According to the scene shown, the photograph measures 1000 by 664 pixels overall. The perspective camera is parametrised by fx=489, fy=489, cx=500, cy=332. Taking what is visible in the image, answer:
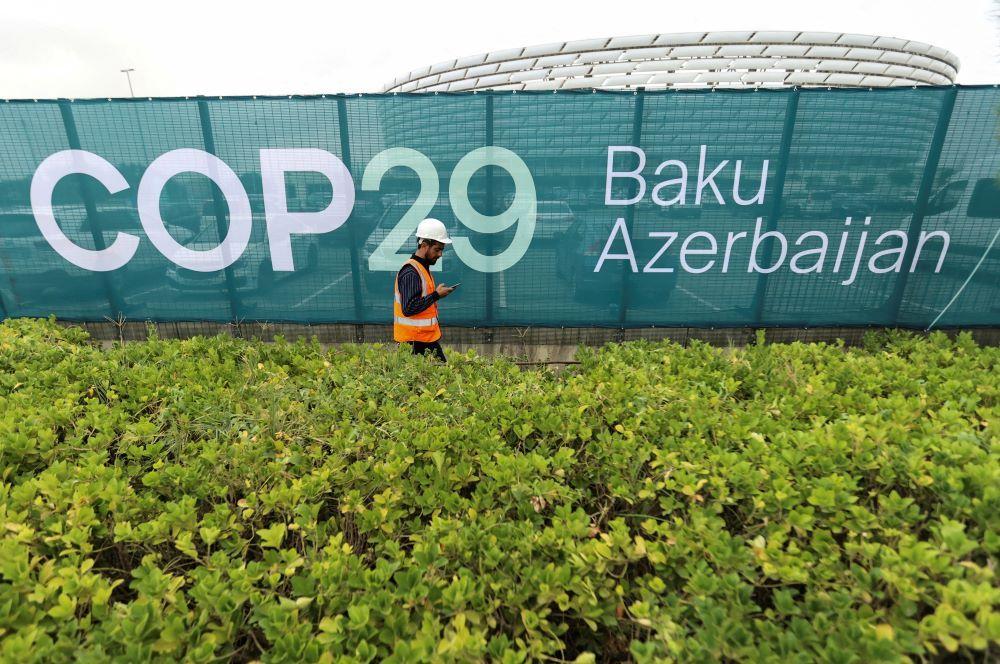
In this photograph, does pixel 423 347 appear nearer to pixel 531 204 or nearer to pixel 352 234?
pixel 352 234

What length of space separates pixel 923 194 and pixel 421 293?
5257 mm

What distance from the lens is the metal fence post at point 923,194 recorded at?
4.91 m

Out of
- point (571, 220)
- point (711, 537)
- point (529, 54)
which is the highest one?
point (529, 54)

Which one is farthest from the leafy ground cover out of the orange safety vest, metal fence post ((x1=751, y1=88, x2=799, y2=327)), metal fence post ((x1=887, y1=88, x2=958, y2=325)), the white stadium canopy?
the white stadium canopy

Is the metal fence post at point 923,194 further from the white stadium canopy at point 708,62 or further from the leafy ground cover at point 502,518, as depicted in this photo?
the white stadium canopy at point 708,62

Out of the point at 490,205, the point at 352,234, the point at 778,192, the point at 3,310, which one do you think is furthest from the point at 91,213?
the point at 778,192

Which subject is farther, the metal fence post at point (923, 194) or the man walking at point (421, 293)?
the metal fence post at point (923, 194)

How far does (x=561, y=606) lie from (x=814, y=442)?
1392mm

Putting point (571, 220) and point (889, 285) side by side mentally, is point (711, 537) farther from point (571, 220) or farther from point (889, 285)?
point (889, 285)

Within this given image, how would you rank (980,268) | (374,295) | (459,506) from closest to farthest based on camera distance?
1. (459,506)
2. (980,268)
3. (374,295)

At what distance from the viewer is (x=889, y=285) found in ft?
17.5

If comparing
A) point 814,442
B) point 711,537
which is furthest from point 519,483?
point 814,442

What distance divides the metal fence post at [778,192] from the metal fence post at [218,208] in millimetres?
5910

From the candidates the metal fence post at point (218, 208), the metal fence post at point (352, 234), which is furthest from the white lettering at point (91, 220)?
the metal fence post at point (352, 234)
